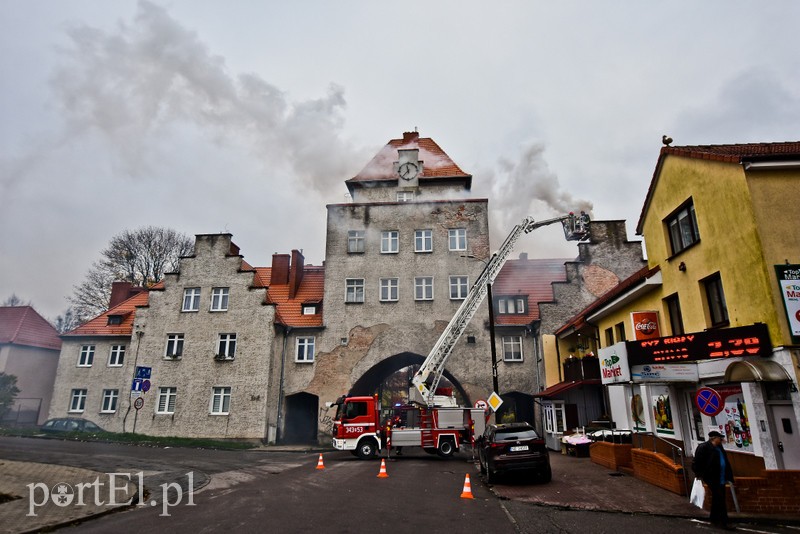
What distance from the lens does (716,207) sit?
1280 centimetres

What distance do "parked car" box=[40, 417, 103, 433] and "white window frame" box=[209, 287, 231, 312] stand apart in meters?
10.0

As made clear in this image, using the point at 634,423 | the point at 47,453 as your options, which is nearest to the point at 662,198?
the point at 634,423

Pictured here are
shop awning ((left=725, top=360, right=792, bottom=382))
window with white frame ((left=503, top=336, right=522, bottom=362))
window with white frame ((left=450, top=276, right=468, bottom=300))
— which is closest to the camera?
shop awning ((left=725, top=360, right=792, bottom=382))

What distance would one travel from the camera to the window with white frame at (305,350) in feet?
102

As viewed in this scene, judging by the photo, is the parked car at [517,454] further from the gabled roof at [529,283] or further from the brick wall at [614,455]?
the gabled roof at [529,283]

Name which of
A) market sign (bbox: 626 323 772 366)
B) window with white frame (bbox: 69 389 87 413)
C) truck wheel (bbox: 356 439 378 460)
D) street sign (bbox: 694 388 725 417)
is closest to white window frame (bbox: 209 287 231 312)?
window with white frame (bbox: 69 389 87 413)

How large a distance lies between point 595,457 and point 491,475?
20.1ft

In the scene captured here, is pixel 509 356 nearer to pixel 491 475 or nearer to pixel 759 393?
pixel 491 475

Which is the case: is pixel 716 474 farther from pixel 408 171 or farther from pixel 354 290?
pixel 408 171

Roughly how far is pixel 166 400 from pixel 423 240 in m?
19.6

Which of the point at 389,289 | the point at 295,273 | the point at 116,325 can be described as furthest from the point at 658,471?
the point at 116,325

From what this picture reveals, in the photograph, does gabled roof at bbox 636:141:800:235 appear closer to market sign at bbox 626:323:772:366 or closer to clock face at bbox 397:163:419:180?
market sign at bbox 626:323:772:366

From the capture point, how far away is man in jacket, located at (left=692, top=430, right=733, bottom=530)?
8.88m

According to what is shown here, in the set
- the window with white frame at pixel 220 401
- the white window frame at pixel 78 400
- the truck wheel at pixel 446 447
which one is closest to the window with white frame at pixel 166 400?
the window with white frame at pixel 220 401
